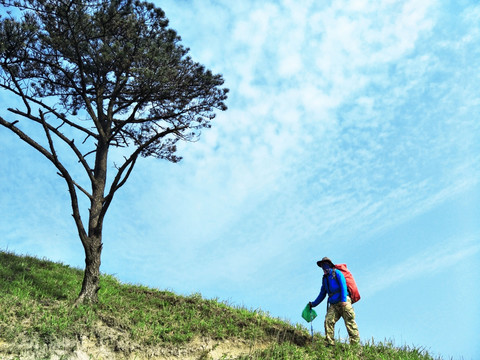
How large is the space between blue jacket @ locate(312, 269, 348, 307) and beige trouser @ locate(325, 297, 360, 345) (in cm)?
20

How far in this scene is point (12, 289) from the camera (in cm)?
966

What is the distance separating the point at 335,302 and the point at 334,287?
1.19ft

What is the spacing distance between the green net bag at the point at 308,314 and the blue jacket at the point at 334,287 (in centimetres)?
38

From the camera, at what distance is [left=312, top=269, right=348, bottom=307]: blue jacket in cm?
970

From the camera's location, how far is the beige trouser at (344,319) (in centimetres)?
961

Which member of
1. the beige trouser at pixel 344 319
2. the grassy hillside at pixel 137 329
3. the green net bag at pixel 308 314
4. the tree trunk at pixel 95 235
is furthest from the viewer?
the green net bag at pixel 308 314

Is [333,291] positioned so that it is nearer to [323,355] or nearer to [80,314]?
[323,355]

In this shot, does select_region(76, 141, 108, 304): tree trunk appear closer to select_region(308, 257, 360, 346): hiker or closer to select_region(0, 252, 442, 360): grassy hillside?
select_region(0, 252, 442, 360): grassy hillside

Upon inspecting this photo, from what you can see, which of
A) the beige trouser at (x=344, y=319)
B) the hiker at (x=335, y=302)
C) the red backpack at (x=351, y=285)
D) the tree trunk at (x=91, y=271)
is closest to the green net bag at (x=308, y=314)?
the hiker at (x=335, y=302)

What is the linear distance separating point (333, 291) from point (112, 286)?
7.03 m

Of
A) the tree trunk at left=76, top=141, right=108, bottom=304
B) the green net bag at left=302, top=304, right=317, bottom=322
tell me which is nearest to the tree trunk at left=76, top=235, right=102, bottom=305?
the tree trunk at left=76, top=141, right=108, bottom=304

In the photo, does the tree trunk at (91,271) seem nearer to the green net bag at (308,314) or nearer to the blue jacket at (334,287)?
the green net bag at (308,314)

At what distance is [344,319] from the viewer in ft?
32.1

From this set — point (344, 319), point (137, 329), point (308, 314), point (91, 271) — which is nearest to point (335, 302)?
point (344, 319)
